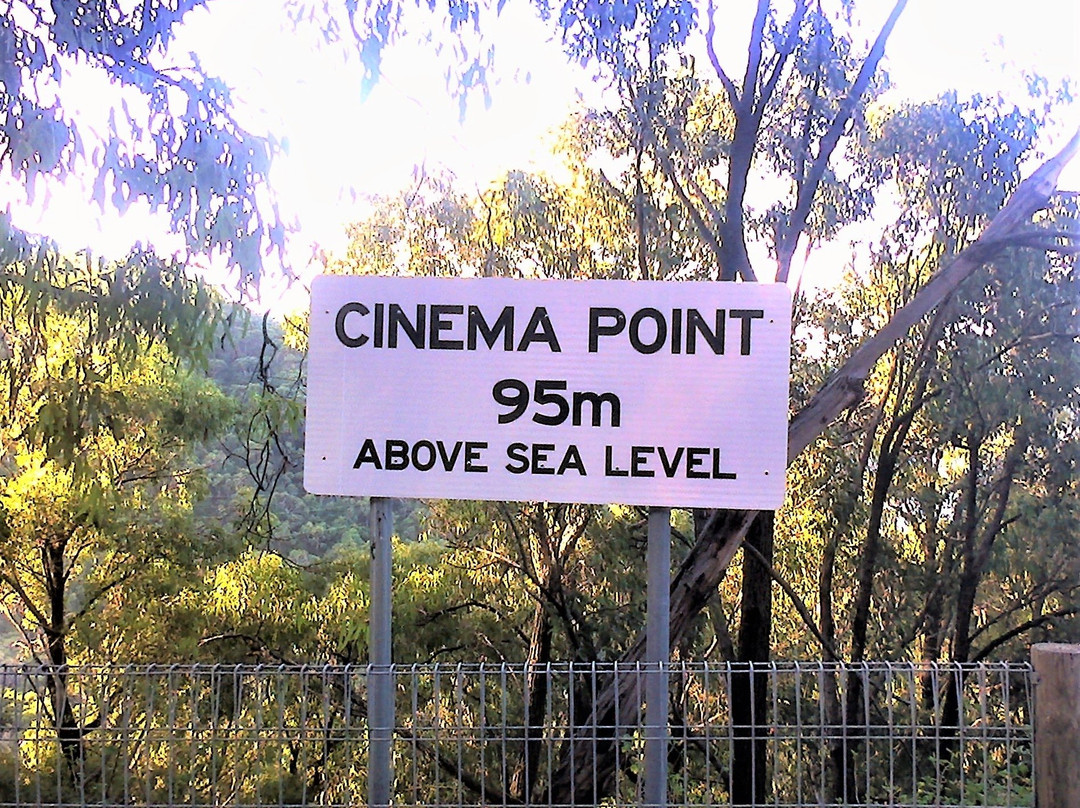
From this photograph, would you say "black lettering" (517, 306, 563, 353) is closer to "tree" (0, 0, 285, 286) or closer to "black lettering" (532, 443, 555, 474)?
"black lettering" (532, 443, 555, 474)

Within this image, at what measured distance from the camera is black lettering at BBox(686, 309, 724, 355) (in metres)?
1.87

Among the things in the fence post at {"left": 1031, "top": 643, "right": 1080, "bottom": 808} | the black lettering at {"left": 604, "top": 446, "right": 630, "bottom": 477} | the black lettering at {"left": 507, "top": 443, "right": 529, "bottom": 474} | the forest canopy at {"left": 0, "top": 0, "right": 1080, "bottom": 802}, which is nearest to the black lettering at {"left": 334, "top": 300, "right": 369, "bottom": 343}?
the black lettering at {"left": 507, "top": 443, "right": 529, "bottom": 474}

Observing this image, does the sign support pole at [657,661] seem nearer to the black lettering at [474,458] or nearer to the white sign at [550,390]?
the white sign at [550,390]

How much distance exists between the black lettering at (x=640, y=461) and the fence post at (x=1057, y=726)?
2.53ft

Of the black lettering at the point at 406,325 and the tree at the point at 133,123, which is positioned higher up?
the tree at the point at 133,123

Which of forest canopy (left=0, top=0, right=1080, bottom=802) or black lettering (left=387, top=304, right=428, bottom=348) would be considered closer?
black lettering (left=387, top=304, right=428, bottom=348)

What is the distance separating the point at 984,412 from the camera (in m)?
4.73

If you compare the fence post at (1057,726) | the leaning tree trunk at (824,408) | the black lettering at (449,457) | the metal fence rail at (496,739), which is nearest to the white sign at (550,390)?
the black lettering at (449,457)

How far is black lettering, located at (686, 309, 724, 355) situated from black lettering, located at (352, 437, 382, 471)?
2.14 ft

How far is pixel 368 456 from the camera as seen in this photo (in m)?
1.90

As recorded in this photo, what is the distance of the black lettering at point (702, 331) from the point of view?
1870 millimetres

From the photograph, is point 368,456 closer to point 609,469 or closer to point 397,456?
point 397,456

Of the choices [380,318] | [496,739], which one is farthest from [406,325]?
[496,739]

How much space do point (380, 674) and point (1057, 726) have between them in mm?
1246
